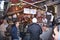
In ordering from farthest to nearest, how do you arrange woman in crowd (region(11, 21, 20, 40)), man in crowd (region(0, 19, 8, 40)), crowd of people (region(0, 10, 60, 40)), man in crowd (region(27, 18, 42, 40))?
man in crowd (region(0, 19, 8, 40)) → woman in crowd (region(11, 21, 20, 40)) → crowd of people (region(0, 10, 60, 40)) → man in crowd (region(27, 18, 42, 40))

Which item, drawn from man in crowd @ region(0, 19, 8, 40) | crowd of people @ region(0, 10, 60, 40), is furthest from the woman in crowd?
man in crowd @ region(0, 19, 8, 40)

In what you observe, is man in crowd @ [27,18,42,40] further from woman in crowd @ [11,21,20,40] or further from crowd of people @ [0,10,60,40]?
woman in crowd @ [11,21,20,40]

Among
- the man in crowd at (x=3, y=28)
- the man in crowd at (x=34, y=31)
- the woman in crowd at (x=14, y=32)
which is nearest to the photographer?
the man in crowd at (x=34, y=31)

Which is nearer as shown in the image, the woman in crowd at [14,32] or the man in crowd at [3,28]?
the woman in crowd at [14,32]

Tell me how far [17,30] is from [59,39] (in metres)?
6.38

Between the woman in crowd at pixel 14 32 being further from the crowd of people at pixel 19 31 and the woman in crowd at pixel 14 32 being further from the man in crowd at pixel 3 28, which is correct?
the man in crowd at pixel 3 28

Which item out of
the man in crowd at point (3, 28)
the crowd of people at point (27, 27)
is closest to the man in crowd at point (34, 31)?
the crowd of people at point (27, 27)

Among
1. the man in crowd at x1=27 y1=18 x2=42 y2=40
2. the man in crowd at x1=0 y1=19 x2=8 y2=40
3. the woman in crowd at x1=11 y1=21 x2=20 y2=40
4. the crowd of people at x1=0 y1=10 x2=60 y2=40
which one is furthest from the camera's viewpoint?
the man in crowd at x1=0 y1=19 x2=8 y2=40

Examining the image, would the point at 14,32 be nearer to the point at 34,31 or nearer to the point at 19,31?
the point at 19,31

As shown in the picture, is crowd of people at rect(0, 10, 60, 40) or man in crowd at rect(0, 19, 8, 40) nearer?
crowd of people at rect(0, 10, 60, 40)

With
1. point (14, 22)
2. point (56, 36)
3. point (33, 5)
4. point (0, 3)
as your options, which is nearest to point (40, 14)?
point (33, 5)

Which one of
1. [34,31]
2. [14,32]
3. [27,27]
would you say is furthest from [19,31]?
[34,31]

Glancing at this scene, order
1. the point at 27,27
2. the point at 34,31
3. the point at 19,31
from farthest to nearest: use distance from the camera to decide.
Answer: the point at 19,31
the point at 27,27
the point at 34,31

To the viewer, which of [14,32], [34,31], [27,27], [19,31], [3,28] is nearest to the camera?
[34,31]
